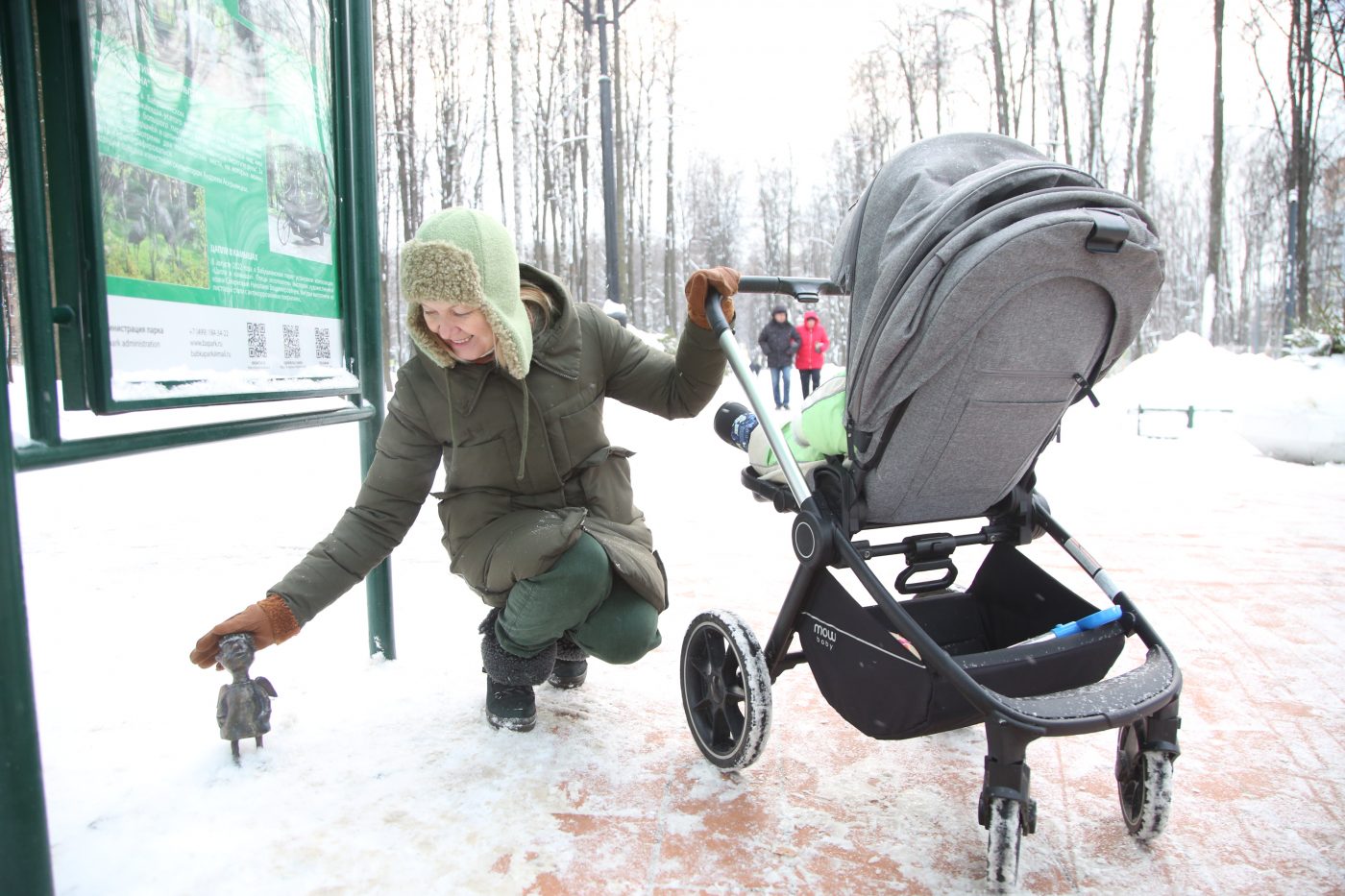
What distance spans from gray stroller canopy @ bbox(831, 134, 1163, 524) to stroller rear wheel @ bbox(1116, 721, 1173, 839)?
612 millimetres

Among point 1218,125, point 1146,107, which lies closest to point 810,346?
point 1218,125

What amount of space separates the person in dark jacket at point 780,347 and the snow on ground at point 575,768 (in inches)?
430

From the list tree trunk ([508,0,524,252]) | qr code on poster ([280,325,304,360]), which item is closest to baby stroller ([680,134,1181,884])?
qr code on poster ([280,325,304,360])

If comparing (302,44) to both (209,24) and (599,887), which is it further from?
(599,887)

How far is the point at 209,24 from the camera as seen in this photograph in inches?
77.9

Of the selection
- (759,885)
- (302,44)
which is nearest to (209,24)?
(302,44)

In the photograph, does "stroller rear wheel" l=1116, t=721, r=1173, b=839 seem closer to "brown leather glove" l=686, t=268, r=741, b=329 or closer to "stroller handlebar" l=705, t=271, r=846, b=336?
"stroller handlebar" l=705, t=271, r=846, b=336

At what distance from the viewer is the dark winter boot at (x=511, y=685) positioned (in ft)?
7.48

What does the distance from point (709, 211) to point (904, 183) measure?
1651 inches

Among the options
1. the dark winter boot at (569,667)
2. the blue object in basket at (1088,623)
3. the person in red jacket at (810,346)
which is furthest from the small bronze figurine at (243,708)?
the person in red jacket at (810,346)

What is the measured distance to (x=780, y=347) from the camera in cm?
1493

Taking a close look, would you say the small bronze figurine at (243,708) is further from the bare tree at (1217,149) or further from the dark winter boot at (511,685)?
the bare tree at (1217,149)

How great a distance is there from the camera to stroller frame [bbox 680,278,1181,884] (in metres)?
1.60

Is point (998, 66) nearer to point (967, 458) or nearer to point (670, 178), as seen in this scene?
point (670, 178)
